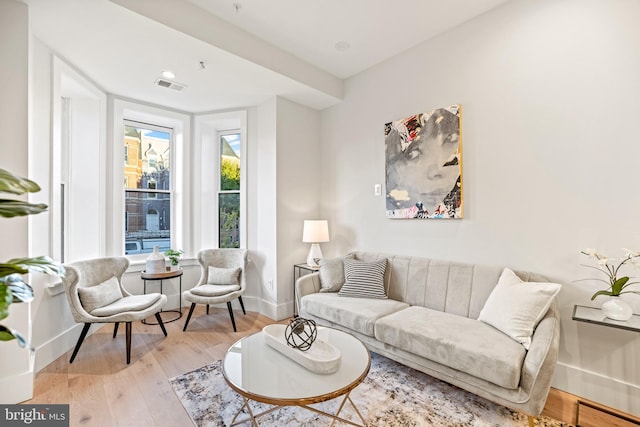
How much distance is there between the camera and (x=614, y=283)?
1957mm

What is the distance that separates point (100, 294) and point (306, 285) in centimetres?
195

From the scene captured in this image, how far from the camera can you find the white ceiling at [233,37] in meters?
2.36

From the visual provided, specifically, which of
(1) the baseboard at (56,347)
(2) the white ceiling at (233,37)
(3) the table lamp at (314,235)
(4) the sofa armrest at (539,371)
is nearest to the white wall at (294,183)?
(3) the table lamp at (314,235)

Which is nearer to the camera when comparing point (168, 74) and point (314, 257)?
point (168, 74)

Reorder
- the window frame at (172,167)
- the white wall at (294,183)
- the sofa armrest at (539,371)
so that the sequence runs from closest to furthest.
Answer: the sofa armrest at (539,371) → the window frame at (172,167) → the white wall at (294,183)

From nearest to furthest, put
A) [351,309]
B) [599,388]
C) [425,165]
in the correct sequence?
[599,388] < [351,309] < [425,165]

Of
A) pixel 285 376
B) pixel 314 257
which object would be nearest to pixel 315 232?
pixel 314 257

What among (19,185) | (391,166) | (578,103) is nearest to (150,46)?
(19,185)

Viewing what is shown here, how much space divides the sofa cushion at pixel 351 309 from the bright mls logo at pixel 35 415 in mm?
1910

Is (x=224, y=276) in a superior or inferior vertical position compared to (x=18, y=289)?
inferior

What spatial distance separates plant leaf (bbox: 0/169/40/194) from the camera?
950mm

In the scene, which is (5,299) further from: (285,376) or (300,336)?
(300,336)

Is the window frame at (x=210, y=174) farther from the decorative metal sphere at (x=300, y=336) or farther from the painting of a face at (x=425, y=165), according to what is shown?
the decorative metal sphere at (x=300, y=336)

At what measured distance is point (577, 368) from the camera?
2203 millimetres
